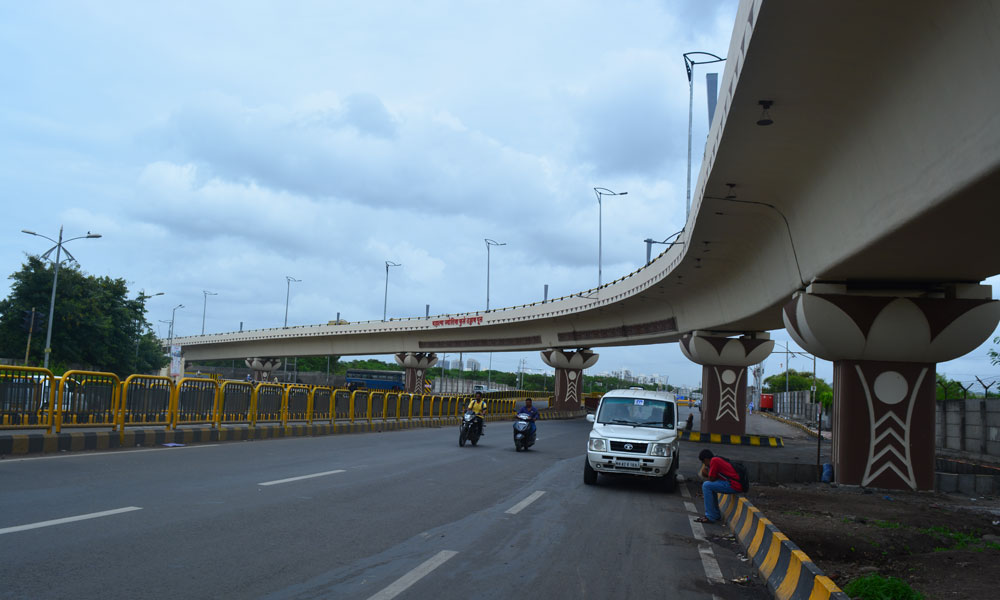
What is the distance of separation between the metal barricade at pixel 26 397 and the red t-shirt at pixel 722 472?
1211 cm

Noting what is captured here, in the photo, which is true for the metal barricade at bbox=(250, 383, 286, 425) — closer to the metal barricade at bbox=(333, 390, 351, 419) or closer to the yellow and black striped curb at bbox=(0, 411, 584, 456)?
the yellow and black striped curb at bbox=(0, 411, 584, 456)

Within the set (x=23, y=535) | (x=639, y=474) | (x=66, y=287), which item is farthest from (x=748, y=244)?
(x=66, y=287)

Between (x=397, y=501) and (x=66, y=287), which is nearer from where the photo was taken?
(x=397, y=501)

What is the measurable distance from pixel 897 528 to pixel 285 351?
230ft

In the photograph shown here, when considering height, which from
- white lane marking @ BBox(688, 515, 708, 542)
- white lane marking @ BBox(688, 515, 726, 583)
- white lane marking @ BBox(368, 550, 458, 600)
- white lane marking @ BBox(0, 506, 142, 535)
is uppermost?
white lane marking @ BBox(0, 506, 142, 535)

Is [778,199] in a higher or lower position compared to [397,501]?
higher

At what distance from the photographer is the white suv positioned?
539 inches

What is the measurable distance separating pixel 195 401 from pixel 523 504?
1101 cm

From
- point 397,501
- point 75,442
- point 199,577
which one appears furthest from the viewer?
point 75,442

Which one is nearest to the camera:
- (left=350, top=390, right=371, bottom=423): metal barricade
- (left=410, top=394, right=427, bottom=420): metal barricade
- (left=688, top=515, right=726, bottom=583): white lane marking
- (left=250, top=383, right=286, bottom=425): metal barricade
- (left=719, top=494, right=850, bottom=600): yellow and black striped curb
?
(left=719, top=494, right=850, bottom=600): yellow and black striped curb

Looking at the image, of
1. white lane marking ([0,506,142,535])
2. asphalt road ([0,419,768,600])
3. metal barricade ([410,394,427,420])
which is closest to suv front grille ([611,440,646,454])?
asphalt road ([0,419,768,600])

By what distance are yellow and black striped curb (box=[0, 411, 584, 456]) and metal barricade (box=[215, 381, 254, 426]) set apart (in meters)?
0.34

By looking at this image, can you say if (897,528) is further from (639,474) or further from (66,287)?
(66,287)

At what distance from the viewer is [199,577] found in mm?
5918
